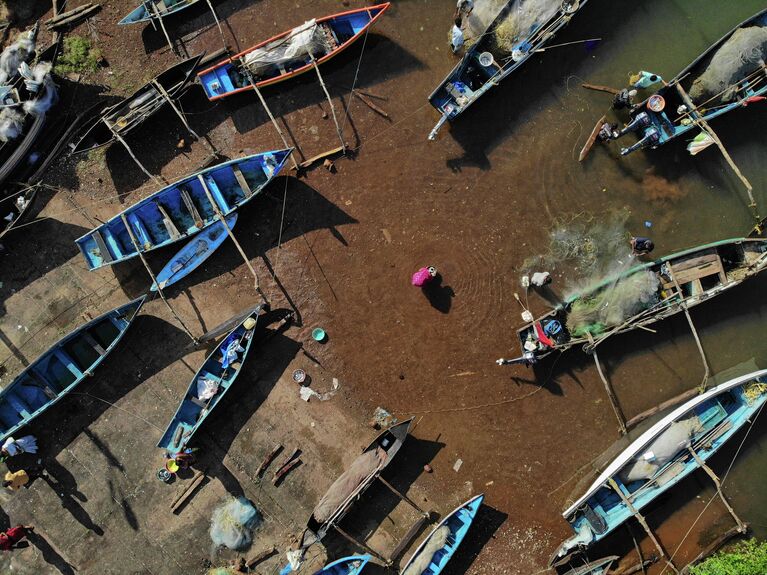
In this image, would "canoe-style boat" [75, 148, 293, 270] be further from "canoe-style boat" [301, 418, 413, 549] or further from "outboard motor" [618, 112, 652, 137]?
"outboard motor" [618, 112, 652, 137]

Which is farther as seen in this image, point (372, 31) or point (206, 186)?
point (372, 31)

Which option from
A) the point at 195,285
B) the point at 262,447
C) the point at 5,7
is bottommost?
the point at 262,447

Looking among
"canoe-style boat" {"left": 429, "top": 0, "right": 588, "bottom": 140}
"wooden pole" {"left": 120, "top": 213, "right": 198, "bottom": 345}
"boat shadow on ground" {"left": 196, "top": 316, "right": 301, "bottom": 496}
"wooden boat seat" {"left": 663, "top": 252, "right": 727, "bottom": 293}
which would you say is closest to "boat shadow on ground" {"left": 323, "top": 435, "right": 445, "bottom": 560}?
"boat shadow on ground" {"left": 196, "top": 316, "right": 301, "bottom": 496}

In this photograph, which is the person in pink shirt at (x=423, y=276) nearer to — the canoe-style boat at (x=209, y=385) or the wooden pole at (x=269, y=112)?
the canoe-style boat at (x=209, y=385)

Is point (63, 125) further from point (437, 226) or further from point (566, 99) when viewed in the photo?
point (566, 99)

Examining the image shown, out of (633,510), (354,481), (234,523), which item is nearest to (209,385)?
(234,523)

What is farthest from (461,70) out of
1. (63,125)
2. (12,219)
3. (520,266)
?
(12,219)

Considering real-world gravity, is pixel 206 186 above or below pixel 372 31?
below
